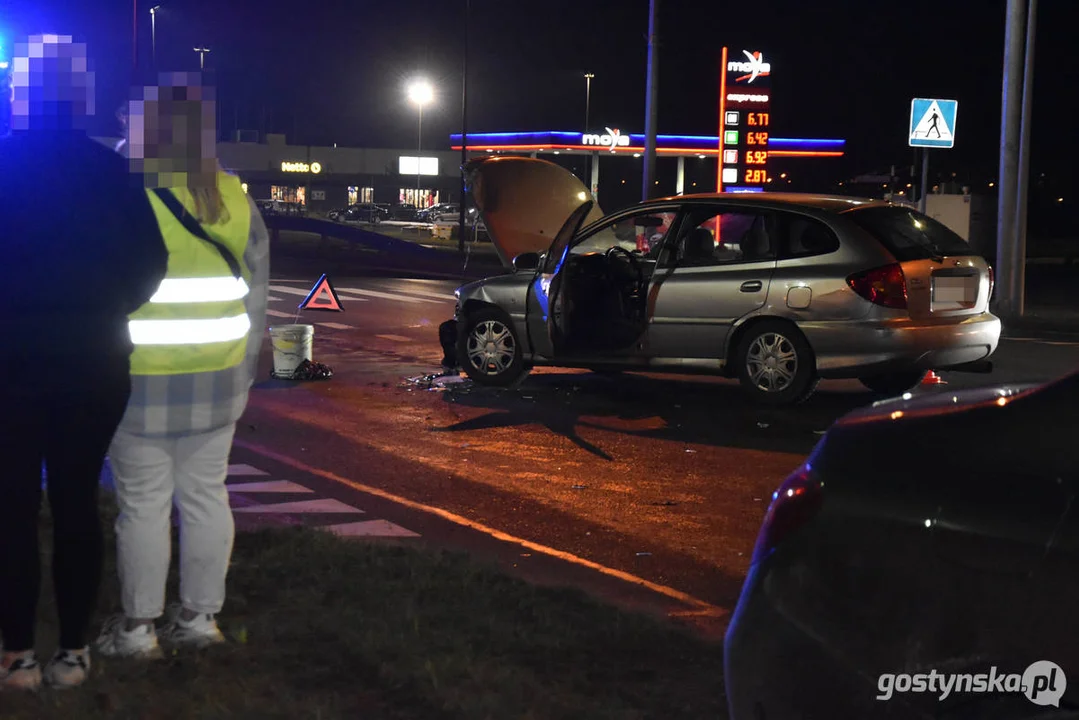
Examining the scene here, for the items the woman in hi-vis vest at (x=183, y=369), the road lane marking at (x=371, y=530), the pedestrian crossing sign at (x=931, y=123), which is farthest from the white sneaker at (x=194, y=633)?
the pedestrian crossing sign at (x=931, y=123)

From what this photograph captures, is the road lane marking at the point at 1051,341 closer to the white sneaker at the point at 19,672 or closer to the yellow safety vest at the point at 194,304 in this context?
the yellow safety vest at the point at 194,304

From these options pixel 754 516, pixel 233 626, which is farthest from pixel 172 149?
pixel 754 516

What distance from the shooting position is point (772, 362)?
10875 mm

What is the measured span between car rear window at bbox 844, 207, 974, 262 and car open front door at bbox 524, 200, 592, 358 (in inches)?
95.5

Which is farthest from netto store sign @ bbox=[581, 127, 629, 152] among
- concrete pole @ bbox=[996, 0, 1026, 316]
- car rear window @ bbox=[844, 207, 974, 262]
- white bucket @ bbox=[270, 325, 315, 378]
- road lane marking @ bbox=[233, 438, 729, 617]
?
road lane marking @ bbox=[233, 438, 729, 617]

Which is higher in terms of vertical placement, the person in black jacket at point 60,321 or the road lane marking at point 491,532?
the person in black jacket at point 60,321

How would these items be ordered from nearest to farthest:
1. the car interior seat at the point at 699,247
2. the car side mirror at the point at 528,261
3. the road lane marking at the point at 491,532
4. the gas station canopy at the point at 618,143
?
the road lane marking at the point at 491,532 → the car interior seat at the point at 699,247 → the car side mirror at the point at 528,261 → the gas station canopy at the point at 618,143

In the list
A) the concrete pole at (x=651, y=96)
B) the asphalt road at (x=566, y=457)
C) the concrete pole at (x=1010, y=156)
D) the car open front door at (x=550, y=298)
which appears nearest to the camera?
the asphalt road at (x=566, y=457)

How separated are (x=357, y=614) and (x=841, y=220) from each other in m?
6.74

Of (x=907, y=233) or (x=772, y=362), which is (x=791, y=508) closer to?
(x=772, y=362)

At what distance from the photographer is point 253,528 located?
670cm

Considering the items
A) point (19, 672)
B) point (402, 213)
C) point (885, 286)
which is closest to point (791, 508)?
point (19, 672)

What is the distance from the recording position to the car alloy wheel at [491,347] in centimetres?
1214

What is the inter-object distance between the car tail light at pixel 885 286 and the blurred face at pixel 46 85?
24.4 ft
